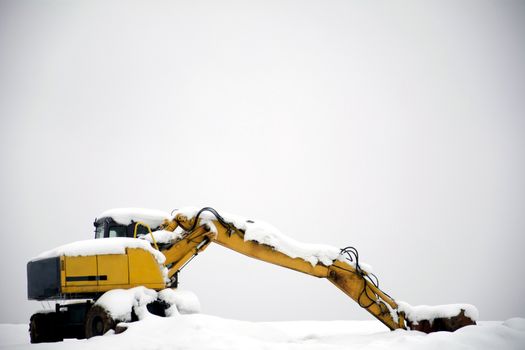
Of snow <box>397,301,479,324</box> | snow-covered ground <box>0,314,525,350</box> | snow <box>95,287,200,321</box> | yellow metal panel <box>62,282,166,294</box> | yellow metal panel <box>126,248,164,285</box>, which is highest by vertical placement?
yellow metal panel <box>126,248,164,285</box>

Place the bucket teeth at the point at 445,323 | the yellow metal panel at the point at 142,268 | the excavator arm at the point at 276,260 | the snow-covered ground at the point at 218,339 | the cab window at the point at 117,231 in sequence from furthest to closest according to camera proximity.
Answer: the cab window at the point at 117,231 → the excavator arm at the point at 276,260 → the bucket teeth at the point at 445,323 → the yellow metal panel at the point at 142,268 → the snow-covered ground at the point at 218,339

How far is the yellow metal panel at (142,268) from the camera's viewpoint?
8.02 meters

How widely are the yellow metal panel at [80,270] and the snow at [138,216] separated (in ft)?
5.68

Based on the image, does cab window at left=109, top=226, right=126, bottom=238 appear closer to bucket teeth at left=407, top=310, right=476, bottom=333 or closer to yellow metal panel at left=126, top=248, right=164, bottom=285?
yellow metal panel at left=126, top=248, right=164, bottom=285

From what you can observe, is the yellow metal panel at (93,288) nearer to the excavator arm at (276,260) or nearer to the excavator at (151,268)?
the excavator at (151,268)

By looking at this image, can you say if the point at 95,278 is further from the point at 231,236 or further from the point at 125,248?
the point at 231,236

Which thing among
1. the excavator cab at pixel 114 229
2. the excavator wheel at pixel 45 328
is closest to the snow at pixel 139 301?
the excavator cab at pixel 114 229

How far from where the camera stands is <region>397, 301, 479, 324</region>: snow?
27.3 ft

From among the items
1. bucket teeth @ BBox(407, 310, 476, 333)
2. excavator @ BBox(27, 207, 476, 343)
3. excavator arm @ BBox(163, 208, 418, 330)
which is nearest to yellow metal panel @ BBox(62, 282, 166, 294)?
excavator @ BBox(27, 207, 476, 343)

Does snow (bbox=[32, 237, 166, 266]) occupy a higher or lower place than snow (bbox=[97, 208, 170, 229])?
lower

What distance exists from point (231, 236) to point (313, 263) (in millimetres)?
1648

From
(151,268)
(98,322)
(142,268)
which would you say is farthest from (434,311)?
(98,322)

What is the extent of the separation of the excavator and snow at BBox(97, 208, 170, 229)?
0.06ft

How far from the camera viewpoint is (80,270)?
7.95m
